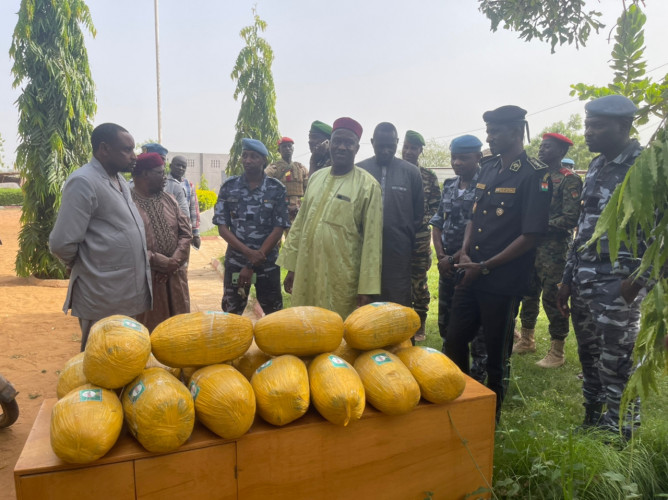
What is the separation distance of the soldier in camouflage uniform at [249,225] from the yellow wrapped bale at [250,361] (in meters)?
2.28

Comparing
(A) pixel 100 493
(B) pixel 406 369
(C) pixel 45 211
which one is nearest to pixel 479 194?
(B) pixel 406 369

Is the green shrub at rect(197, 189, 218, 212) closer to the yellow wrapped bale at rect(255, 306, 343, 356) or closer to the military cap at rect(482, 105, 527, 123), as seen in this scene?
the military cap at rect(482, 105, 527, 123)

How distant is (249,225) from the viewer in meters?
4.29

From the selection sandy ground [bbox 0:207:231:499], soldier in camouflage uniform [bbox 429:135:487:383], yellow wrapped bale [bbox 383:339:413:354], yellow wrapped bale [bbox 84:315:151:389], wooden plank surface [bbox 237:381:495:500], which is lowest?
sandy ground [bbox 0:207:231:499]

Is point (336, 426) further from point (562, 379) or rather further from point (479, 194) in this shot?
point (562, 379)

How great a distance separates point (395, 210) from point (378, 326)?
1759 mm

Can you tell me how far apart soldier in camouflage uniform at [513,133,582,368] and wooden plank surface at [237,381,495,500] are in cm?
284

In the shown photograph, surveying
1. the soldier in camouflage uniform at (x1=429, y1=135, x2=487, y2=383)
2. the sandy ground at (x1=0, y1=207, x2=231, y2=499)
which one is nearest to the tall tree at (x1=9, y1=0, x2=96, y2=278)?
the sandy ground at (x1=0, y1=207, x2=231, y2=499)

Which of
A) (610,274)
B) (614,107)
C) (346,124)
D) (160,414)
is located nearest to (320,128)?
(346,124)

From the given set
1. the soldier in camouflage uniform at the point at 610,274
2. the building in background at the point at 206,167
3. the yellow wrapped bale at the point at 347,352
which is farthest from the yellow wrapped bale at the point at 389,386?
the building in background at the point at 206,167

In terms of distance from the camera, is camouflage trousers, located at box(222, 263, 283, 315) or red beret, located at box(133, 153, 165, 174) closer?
red beret, located at box(133, 153, 165, 174)

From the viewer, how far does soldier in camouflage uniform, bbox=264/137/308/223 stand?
7774 mm

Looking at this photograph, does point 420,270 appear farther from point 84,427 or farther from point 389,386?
point 84,427

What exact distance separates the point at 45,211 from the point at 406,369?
9159 mm
